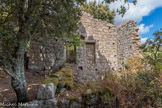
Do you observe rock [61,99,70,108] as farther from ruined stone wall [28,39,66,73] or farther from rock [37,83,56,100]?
ruined stone wall [28,39,66,73]

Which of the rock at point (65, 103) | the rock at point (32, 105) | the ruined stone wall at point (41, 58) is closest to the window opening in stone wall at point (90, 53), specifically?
the ruined stone wall at point (41, 58)

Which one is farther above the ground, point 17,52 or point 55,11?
point 55,11

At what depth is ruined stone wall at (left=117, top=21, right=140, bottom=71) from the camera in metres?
7.12

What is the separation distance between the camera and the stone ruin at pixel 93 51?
273 inches

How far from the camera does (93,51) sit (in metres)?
8.52

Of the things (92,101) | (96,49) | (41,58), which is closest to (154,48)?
(92,101)

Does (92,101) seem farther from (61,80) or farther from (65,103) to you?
(61,80)

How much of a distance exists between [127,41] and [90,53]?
2877 millimetres

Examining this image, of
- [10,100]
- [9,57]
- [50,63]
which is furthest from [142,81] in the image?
[50,63]

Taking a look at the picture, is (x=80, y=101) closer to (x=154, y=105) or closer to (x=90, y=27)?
(x=154, y=105)

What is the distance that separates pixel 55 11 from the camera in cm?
340

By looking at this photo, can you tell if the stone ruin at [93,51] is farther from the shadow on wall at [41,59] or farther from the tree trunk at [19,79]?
the tree trunk at [19,79]

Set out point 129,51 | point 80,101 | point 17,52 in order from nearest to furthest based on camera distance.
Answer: point 80,101 < point 17,52 < point 129,51

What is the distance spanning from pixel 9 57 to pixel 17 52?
264mm
